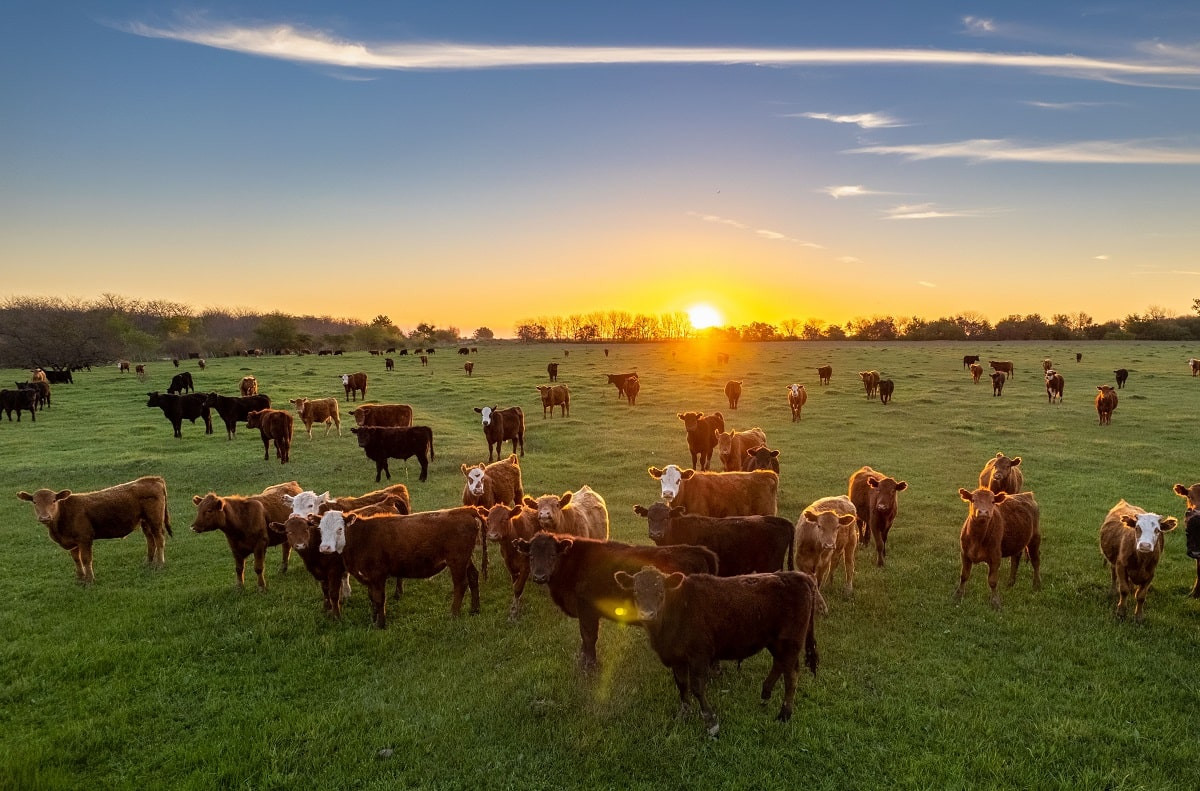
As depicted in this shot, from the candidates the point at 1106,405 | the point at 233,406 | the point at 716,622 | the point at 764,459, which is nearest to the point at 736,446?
the point at 764,459

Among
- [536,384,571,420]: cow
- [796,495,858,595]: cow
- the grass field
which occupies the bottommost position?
the grass field

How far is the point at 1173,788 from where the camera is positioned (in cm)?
465

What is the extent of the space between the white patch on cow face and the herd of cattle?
0.02 meters

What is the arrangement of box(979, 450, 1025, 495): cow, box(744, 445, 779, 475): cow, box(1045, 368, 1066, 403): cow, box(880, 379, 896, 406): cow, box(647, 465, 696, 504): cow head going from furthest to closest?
box(880, 379, 896, 406): cow
box(1045, 368, 1066, 403): cow
box(744, 445, 779, 475): cow
box(979, 450, 1025, 495): cow
box(647, 465, 696, 504): cow head

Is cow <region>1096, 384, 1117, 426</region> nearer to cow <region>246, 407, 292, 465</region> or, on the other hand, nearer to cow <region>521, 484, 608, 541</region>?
cow <region>521, 484, 608, 541</region>

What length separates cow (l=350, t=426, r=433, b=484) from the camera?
1612 cm

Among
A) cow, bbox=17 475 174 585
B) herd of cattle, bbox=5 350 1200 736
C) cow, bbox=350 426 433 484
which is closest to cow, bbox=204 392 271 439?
cow, bbox=350 426 433 484

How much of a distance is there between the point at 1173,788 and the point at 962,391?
32.0m

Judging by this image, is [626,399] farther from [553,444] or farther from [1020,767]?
[1020,767]

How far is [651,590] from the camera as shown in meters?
5.45

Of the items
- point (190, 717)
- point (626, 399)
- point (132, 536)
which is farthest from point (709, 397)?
point (190, 717)

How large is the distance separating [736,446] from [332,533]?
10.6m

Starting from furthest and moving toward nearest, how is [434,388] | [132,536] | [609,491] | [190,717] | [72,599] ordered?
[434,388], [609,491], [132,536], [72,599], [190,717]

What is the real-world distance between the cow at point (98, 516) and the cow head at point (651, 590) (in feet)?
29.5
